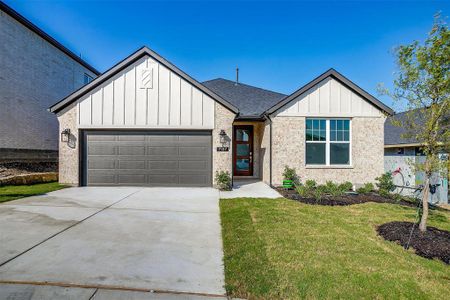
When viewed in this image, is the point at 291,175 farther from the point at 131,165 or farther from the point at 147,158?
the point at 131,165

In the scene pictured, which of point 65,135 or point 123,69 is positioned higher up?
point 123,69

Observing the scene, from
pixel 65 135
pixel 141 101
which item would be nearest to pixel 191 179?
pixel 141 101

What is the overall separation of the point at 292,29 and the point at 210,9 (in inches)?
204

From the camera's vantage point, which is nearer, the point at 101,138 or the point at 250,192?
the point at 250,192

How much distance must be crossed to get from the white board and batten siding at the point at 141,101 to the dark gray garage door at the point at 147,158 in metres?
0.45

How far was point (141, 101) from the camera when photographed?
386 inches

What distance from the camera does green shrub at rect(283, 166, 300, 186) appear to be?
9859 millimetres

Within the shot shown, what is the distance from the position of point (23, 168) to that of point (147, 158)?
6940 mm

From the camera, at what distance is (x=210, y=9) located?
38.9ft

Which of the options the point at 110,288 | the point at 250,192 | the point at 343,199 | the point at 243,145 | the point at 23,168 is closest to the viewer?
the point at 110,288

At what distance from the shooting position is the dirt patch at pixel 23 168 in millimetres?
10559

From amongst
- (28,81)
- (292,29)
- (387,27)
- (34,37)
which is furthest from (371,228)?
(34,37)

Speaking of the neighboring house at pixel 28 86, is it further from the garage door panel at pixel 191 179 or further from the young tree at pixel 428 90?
the young tree at pixel 428 90

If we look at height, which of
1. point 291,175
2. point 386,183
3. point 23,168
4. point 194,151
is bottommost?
point 386,183
